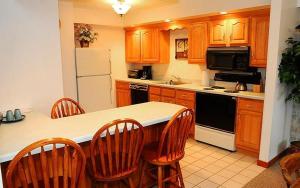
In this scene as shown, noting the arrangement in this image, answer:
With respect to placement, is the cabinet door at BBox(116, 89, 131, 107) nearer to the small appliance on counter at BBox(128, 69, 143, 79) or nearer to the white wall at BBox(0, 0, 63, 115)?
the small appliance on counter at BBox(128, 69, 143, 79)

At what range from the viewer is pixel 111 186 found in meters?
2.31

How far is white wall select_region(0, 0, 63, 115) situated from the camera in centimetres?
271

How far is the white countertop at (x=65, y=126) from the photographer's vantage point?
1.72 meters

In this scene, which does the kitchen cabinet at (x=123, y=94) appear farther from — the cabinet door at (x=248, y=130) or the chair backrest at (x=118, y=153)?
the chair backrest at (x=118, y=153)

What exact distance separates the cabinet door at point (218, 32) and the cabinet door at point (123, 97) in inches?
92.9

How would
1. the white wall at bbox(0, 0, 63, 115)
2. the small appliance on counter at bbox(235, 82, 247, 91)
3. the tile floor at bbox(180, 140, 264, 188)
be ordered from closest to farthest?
1. the white wall at bbox(0, 0, 63, 115)
2. the tile floor at bbox(180, 140, 264, 188)
3. the small appliance on counter at bbox(235, 82, 247, 91)

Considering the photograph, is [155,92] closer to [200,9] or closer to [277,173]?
[200,9]

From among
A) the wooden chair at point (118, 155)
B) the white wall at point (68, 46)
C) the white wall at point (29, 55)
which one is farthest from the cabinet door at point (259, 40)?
the white wall at point (68, 46)

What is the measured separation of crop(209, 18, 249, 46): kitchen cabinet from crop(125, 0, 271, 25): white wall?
24 centimetres

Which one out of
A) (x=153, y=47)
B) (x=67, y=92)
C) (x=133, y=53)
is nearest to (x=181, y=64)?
(x=153, y=47)

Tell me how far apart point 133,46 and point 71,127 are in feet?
13.2

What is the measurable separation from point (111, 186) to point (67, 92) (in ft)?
9.72

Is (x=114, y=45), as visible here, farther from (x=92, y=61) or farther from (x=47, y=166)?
(x=47, y=166)

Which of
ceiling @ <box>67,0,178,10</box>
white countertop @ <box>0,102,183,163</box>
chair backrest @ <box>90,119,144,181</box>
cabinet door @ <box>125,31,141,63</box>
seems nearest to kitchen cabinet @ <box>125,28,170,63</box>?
cabinet door @ <box>125,31,141,63</box>
